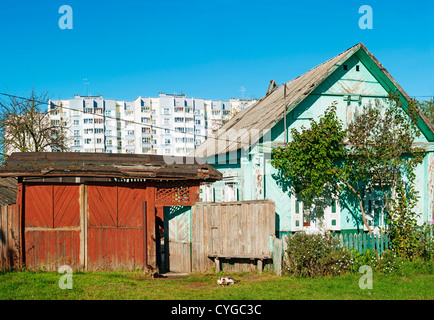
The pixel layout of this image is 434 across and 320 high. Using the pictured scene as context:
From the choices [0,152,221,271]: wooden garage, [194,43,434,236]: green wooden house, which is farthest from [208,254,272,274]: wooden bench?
[194,43,434,236]: green wooden house

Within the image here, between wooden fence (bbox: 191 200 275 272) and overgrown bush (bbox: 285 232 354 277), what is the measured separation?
0.72 m

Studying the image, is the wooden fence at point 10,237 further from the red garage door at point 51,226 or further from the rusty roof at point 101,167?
the rusty roof at point 101,167

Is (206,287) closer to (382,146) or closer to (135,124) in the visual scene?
(382,146)

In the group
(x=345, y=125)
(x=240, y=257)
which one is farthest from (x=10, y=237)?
(x=345, y=125)

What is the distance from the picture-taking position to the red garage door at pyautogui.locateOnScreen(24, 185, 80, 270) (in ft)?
35.7

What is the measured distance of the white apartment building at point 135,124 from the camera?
332 ft

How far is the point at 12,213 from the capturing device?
10.7 meters

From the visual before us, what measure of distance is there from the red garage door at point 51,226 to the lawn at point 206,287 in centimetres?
52

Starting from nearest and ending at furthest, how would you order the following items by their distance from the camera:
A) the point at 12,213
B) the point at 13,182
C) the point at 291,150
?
the point at 12,213
the point at 291,150
the point at 13,182

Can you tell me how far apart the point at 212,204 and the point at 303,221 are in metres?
3.92

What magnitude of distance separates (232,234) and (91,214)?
13.0 feet

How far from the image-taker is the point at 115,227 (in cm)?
1106
